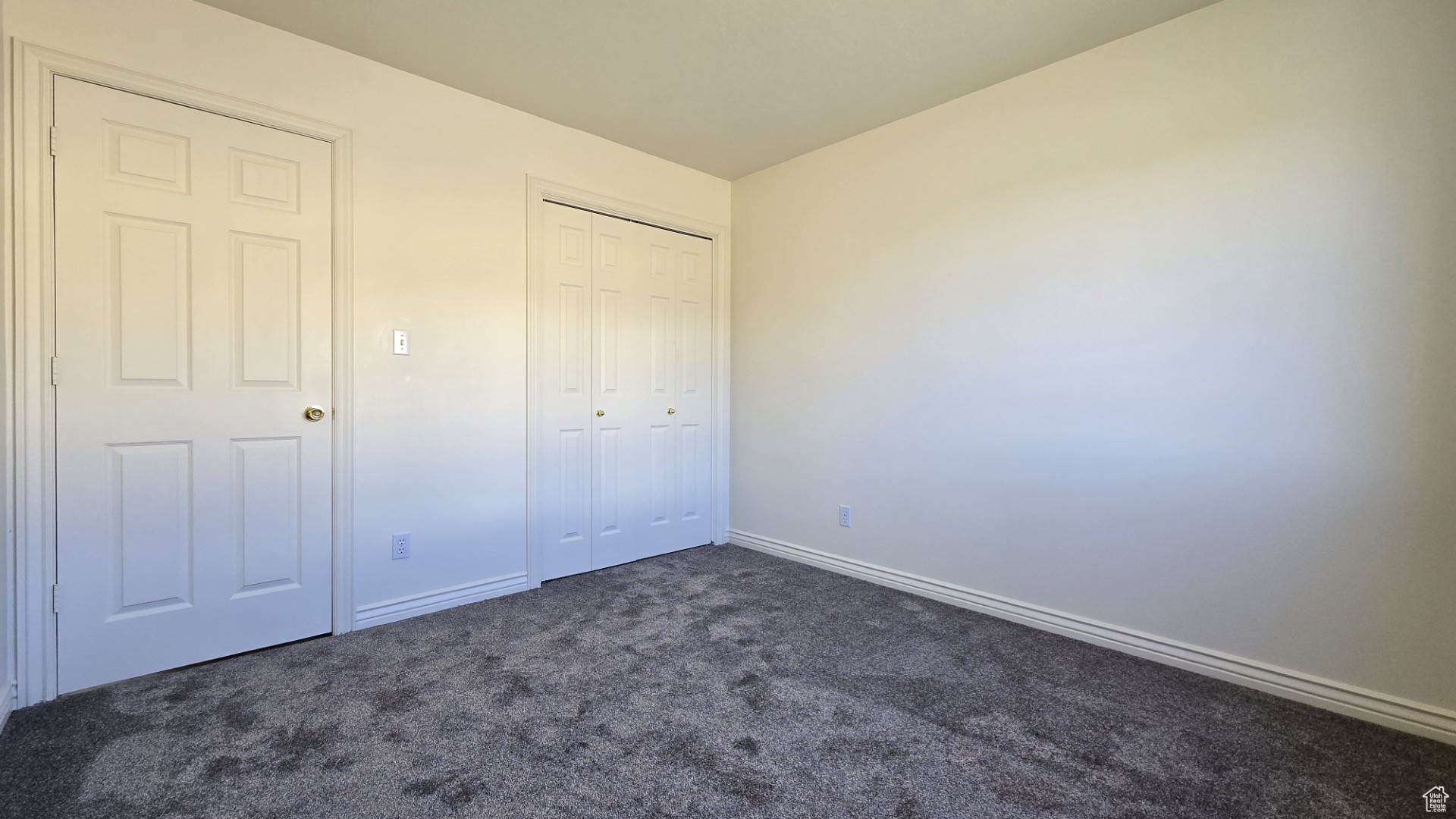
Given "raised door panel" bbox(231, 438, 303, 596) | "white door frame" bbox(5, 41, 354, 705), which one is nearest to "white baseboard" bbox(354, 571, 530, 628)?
"raised door panel" bbox(231, 438, 303, 596)

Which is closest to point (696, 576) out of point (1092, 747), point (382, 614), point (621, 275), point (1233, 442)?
point (382, 614)

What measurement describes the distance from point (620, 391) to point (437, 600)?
1454mm

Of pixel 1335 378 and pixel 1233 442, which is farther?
pixel 1233 442

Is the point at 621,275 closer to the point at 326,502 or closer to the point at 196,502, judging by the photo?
the point at 326,502

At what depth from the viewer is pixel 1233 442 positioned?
2.20 metres

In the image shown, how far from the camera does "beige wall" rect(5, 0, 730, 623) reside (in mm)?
2406

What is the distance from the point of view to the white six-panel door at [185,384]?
206cm

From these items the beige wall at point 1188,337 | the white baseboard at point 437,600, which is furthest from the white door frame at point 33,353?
the beige wall at point 1188,337

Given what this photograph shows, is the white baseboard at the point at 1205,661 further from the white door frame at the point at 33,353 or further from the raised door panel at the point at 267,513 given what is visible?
the white door frame at the point at 33,353

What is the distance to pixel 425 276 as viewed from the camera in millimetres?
2799

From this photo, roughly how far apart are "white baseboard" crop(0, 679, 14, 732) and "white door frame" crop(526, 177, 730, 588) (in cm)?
174

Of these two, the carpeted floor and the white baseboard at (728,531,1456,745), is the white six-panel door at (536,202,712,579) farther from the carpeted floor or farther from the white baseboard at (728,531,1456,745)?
the white baseboard at (728,531,1456,745)

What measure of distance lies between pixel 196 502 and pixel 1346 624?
404 cm

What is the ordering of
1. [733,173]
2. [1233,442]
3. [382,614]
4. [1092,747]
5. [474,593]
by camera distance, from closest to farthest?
[1092,747] < [1233,442] < [382,614] < [474,593] < [733,173]
